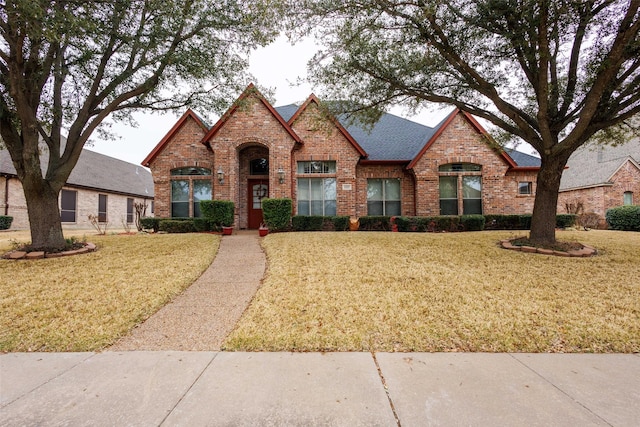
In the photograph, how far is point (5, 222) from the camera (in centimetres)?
1565

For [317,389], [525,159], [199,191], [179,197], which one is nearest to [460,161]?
[525,159]

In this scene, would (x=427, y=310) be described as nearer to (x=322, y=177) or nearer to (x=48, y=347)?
(x=48, y=347)

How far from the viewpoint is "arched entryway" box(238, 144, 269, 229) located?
13.6 m

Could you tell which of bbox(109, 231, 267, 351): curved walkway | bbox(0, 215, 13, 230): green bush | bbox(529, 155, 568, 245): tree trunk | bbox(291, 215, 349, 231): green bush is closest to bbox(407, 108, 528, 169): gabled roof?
bbox(291, 215, 349, 231): green bush

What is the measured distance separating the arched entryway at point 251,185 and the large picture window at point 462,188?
28.6 feet

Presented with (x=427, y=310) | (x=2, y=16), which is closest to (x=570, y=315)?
(x=427, y=310)

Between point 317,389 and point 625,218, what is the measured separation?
20389mm

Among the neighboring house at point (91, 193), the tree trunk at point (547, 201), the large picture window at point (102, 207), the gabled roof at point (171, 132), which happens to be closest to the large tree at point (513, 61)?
the tree trunk at point (547, 201)

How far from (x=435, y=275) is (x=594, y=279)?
2818 mm

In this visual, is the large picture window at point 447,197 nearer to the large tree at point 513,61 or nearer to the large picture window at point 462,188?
the large picture window at point 462,188

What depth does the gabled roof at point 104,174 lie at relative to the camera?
19547 millimetres

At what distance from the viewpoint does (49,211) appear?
762 cm

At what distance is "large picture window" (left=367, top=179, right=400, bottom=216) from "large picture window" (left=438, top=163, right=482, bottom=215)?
212 centimetres

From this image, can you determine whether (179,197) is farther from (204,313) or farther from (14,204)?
(14,204)
